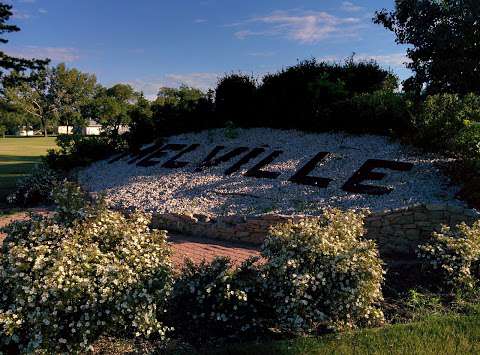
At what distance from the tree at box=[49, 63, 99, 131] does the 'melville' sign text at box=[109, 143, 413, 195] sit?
235 ft

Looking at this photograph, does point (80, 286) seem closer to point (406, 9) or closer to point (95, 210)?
point (95, 210)

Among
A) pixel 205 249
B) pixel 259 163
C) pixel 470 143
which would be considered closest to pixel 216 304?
pixel 205 249

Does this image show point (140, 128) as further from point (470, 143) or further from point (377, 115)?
point (470, 143)

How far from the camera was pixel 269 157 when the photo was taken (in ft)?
36.9

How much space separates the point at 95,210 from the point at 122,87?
3213 inches

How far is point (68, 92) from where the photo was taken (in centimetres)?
8369

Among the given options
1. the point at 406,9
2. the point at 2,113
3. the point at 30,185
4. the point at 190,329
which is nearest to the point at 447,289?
the point at 190,329

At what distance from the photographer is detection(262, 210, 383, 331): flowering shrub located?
4.47 meters

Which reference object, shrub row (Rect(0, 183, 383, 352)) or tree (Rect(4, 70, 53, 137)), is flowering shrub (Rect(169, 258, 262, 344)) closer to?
shrub row (Rect(0, 183, 383, 352))

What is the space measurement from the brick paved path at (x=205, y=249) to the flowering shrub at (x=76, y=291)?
2.21 m

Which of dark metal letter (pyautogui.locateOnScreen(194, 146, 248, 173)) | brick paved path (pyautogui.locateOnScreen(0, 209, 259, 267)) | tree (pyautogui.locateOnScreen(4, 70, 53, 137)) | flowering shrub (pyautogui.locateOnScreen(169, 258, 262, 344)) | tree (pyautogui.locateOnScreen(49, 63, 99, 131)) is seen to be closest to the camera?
flowering shrub (pyautogui.locateOnScreen(169, 258, 262, 344))

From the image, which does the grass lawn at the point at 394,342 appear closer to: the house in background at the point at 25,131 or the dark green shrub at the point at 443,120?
the dark green shrub at the point at 443,120

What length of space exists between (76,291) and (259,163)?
733cm

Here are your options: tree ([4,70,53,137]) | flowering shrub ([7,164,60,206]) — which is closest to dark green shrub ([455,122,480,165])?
flowering shrub ([7,164,60,206])
